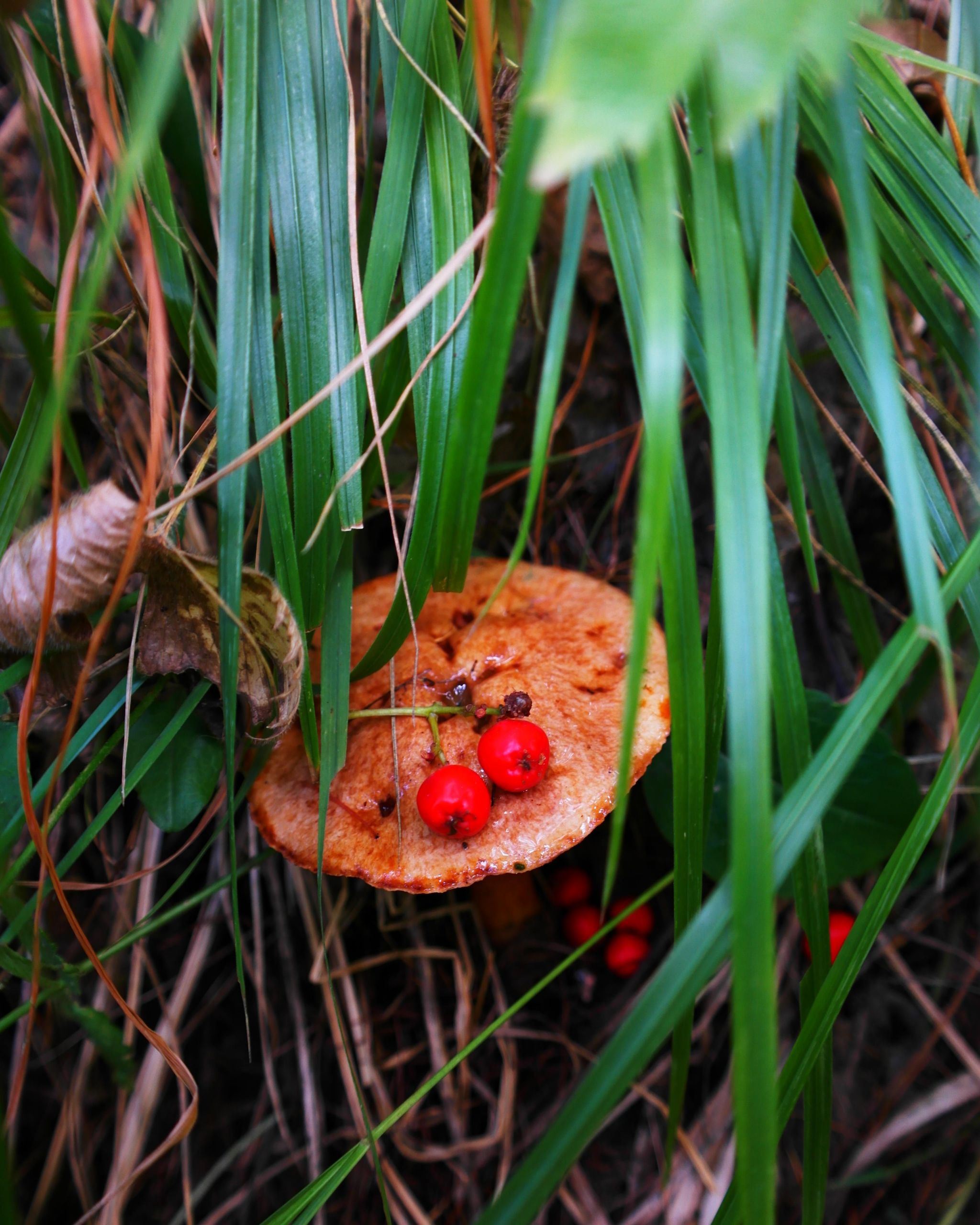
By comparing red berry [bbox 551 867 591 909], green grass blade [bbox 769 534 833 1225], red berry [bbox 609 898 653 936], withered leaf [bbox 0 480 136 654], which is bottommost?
red berry [bbox 609 898 653 936]

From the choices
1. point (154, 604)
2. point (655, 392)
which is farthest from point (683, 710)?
point (154, 604)

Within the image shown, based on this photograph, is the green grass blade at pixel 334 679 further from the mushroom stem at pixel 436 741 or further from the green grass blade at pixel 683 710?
the green grass blade at pixel 683 710

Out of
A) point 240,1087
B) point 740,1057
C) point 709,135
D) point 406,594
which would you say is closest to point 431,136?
point 709,135

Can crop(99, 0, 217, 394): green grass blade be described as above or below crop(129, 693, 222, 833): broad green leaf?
above

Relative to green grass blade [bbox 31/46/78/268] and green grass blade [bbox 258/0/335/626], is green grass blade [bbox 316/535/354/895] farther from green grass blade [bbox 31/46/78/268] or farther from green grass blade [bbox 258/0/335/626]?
green grass blade [bbox 31/46/78/268]

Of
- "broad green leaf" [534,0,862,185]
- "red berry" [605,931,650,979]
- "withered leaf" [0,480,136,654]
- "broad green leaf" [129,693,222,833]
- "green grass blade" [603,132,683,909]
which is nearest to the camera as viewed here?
"broad green leaf" [534,0,862,185]

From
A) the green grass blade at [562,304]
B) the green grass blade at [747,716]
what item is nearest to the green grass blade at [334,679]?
the green grass blade at [562,304]

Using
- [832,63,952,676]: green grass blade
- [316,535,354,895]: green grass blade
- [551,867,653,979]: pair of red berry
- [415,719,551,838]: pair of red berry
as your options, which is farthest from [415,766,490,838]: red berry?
[551,867,653,979]: pair of red berry
